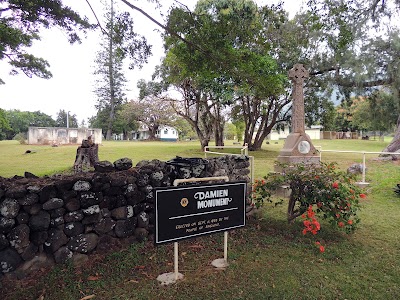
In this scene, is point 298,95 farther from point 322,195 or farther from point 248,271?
point 248,271

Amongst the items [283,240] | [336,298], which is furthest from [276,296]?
[283,240]

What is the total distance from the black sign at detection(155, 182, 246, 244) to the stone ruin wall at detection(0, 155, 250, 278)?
93 cm

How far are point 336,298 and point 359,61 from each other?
15.0 m

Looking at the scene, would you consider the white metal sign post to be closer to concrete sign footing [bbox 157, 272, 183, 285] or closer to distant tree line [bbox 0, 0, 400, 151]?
concrete sign footing [bbox 157, 272, 183, 285]

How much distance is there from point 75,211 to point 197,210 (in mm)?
1323

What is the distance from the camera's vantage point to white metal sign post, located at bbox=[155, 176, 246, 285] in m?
2.68

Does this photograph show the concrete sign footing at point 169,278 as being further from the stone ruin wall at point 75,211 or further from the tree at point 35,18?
the tree at point 35,18

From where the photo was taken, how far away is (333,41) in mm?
6703

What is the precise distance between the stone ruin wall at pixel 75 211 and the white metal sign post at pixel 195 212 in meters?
0.83

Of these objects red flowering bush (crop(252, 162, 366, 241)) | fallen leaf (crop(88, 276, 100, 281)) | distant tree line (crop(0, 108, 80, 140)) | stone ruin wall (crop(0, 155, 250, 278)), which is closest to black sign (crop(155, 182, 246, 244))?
fallen leaf (crop(88, 276, 100, 281))

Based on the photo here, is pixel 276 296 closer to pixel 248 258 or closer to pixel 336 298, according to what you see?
pixel 336 298

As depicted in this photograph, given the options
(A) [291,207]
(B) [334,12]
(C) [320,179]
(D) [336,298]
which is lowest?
(D) [336,298]

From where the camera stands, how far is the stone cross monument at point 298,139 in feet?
26.8

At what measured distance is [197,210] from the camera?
9.44ft
